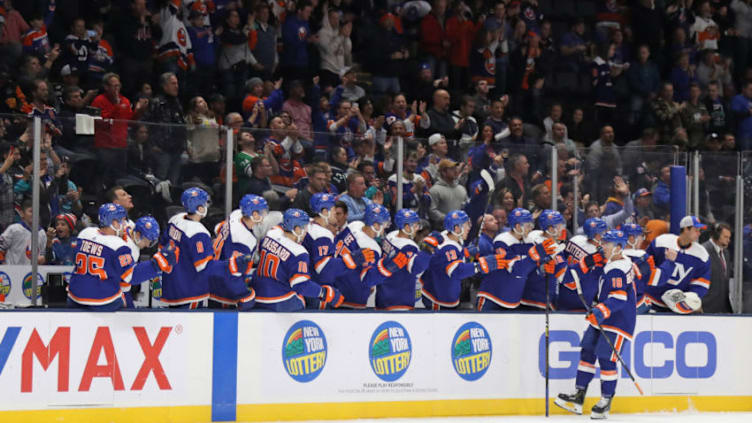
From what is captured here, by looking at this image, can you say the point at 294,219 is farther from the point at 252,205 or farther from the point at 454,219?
the point at 454,219

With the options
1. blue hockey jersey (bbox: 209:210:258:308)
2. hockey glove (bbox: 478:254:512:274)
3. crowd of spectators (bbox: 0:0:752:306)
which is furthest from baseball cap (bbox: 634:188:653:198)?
blue hockey jersey (bbox: 209:210:258:308)

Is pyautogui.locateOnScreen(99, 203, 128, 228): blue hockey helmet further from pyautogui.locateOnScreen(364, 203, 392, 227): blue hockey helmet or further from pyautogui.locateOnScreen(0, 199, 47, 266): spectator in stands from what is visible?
pyautogui.locateOnScreen(364, 203, 392, 227): blue hockey helmet

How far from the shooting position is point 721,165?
480 inches

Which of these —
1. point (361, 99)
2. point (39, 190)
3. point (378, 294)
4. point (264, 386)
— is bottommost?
point (264, 386)

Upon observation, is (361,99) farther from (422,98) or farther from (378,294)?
(378,294)

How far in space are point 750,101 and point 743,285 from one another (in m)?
5.51

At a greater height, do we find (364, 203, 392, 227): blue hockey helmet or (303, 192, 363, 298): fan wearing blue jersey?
(364, 203, 392, 227): blue hockey helmet

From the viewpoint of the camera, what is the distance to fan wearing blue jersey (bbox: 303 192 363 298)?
10.0 meters

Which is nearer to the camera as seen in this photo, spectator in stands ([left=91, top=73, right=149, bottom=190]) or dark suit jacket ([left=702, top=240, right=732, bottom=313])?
spectator in stands ([left=91, top=73, right=149, bottom=190])

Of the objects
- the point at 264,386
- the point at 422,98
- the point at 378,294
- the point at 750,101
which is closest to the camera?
the point at 264,386

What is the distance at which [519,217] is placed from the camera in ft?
35.7

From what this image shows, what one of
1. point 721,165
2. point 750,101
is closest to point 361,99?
point 721,165

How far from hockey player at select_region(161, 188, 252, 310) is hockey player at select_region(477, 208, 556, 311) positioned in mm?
2303

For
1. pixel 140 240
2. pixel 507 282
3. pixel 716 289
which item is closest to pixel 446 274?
pixel 507 282
